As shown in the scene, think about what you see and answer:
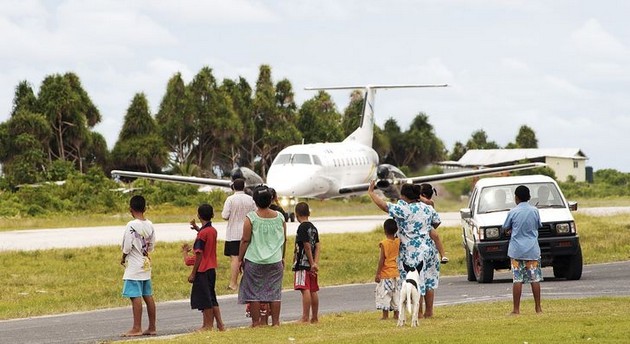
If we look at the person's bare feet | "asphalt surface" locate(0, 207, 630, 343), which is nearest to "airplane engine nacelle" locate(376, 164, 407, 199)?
"asphalt surface" locate(0, 207, 630, 343)

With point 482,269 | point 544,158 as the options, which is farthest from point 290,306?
point 544,158

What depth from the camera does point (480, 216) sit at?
24.4 meters

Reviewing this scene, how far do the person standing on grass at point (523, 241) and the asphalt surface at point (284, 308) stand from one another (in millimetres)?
839

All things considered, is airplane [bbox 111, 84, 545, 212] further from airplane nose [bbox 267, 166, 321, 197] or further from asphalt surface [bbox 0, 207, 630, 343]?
asphalt surface [bbox 0, 207, 630, 343]

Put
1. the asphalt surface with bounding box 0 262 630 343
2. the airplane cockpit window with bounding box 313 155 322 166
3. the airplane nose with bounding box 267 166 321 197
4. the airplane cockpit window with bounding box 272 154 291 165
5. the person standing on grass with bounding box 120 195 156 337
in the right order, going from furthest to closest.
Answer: the airplane cockpit window with bounding box 313 155 322 166 < the airplane cockpit window with bounding box 272 154 291 165 < the airplane nose with bounding box 267 166 321 197 < the asphalt surface with bounding box 0 262 630 343 < the person standing on grass with bounding box 120 195 156 337

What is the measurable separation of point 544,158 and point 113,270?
296 feet

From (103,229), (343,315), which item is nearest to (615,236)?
(103,229)

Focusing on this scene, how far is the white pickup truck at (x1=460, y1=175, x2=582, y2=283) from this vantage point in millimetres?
23750

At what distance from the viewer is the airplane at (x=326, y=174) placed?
5275 centimetres

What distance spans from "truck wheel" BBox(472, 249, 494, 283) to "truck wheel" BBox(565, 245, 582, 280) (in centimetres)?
141

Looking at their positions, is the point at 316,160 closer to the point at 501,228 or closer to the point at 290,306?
the point at 501,228

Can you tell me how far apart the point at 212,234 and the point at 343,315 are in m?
3.17

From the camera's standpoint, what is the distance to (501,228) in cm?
2375

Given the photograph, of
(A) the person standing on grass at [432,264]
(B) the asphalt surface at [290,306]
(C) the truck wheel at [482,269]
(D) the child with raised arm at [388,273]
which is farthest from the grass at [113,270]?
(A) the person standing on grass at [432,264]
